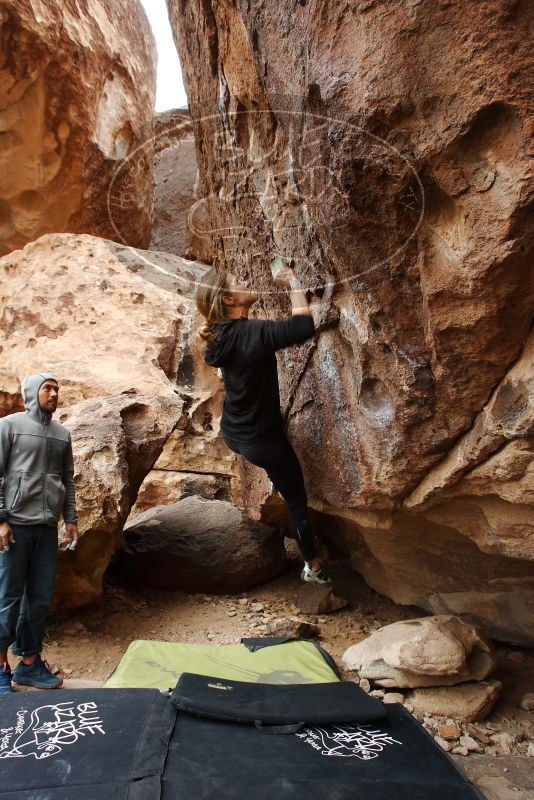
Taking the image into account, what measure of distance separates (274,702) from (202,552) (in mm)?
2338

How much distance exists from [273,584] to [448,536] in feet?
6.22

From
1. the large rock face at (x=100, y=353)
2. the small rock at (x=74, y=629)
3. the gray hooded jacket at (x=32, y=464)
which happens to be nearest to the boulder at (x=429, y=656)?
the small rock at (x=74, y=629)

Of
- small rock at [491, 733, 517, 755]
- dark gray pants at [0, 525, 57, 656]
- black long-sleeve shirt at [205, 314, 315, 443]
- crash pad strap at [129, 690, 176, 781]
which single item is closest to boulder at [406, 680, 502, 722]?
small rock at [491, 733, 517, 755]

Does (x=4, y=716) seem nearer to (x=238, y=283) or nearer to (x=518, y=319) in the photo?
(x=238, y=283)

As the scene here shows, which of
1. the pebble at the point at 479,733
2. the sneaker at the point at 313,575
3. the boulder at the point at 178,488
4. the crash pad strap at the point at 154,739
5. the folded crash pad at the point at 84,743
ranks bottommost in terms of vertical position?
the pebble at the point at 479,733

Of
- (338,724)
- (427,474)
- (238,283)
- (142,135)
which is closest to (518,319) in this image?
(427,474)

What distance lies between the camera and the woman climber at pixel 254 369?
3.12 metres

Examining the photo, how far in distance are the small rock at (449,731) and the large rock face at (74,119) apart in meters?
6.26

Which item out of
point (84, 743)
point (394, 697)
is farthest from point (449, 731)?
point (84, 743)

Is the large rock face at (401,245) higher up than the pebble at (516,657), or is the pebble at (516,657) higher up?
the large rock face at (401,245)

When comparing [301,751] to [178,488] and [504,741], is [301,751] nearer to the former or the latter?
[504,741]

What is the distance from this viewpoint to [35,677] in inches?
128

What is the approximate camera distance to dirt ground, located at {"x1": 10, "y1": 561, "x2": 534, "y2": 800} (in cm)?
286

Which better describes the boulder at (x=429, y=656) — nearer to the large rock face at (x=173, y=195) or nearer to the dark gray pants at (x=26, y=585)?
the dark gray pants at (x=26, y=585)
